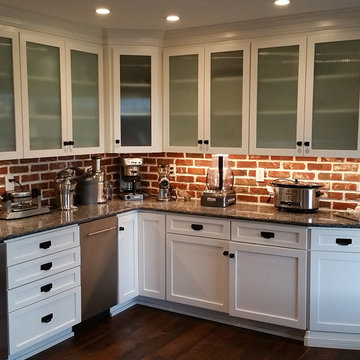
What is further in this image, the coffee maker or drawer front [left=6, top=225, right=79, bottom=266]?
the coffee maker

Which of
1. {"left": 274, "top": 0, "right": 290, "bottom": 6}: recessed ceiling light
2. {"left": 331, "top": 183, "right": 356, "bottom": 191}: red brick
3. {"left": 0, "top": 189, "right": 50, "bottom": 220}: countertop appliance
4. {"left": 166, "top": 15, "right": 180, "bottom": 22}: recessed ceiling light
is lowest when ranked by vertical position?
{"left": 0, "top": 189, "right": 50, "bottom": 220}: countertop appliance

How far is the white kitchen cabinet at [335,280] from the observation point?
3.36 meters

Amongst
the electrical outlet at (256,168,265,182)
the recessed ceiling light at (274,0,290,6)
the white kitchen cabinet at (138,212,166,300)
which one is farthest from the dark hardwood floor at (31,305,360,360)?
the recessed ceiling light at (274,0,290,6)

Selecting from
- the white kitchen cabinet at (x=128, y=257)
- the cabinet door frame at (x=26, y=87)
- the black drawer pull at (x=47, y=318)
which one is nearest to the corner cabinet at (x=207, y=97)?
the white kitchen cabinet at (x=128, y=257)

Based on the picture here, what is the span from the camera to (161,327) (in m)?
3.80

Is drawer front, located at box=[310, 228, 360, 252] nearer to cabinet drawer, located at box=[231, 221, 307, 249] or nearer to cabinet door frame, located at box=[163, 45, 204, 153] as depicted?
cabinet drawer, located at box=[231, 221, 307, 249]

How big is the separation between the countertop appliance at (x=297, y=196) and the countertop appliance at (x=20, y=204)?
1753 millimetres

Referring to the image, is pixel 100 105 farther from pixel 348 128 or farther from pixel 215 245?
pixel 348 128

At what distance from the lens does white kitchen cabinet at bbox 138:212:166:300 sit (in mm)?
4055

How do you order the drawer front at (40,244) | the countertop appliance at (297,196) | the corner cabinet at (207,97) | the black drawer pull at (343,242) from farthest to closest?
the corner cabinet at (207,97) → the countertop appliance at (297,196) → the black drawer pull at (343,242) → the drawer front at (40,244)

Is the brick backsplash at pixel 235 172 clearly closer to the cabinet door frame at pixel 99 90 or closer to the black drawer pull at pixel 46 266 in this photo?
the cabinet door frame at pixel 99 90

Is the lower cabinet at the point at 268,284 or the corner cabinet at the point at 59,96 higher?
the corner cabinet at the point at 59,96

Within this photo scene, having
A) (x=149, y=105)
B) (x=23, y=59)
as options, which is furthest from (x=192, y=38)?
(x=23, y=59)

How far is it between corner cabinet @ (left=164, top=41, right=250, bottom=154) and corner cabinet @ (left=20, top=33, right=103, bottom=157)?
614mm
